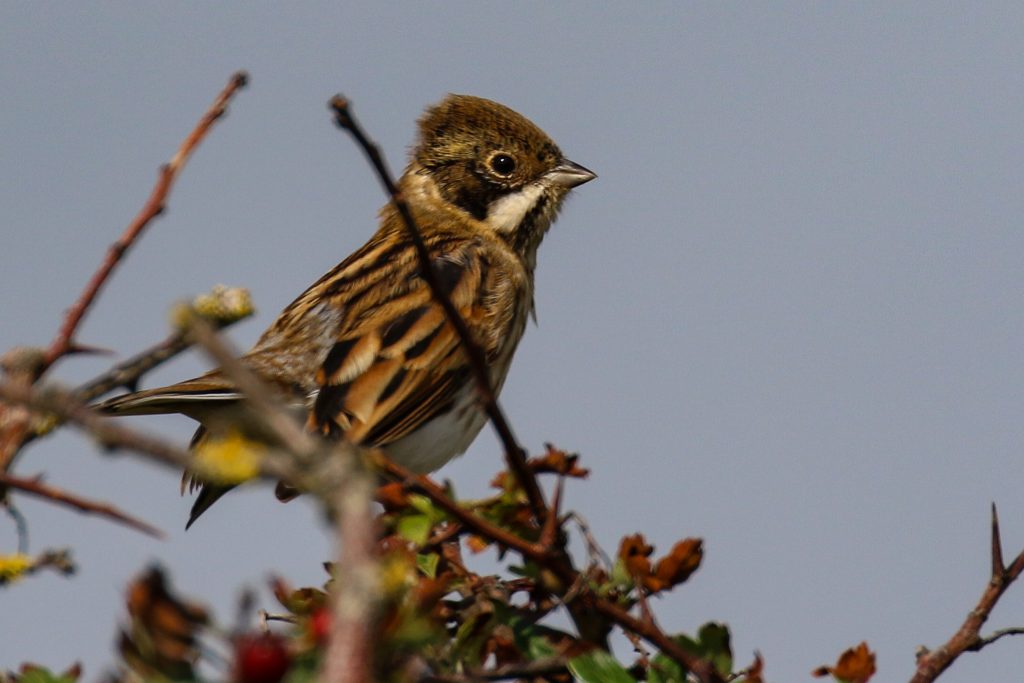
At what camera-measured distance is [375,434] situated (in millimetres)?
7195

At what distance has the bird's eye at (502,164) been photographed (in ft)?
31.2

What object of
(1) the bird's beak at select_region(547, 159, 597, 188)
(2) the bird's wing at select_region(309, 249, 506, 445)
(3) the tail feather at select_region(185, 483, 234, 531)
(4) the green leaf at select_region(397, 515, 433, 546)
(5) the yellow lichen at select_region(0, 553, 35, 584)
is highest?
(1) the bird's beak at select_region(547, 159, 597, 188)

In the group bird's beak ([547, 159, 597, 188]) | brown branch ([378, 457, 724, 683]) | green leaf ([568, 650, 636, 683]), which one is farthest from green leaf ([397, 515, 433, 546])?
bird's beak ([547, 159, 597, 188])

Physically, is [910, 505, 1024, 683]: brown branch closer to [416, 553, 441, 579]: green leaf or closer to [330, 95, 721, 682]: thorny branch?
[330, 95, 721, 682]: thorny branch

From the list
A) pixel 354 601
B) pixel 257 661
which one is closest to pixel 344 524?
pixel 354 601

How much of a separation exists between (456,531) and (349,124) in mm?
2040

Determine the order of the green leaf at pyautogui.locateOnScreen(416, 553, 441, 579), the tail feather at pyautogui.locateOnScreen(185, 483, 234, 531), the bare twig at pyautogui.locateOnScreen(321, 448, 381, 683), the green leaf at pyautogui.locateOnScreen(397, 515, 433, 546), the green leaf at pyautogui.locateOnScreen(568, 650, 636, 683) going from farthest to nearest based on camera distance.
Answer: the tail feather at pyautogui.locateOnScreen(185, 483, 234, 531), the green leaf at pyautogui.locateOnScreen(416, 553, 441, 579), the green leaf at pyautogui.locateOnScreen(397, 515, 433, 546), the green leaf at pyautogui.locateOnScreen(568, 650, 636, 683), the bare twig at pyautogui.locateOnScreen(321, 448, 381, 683)

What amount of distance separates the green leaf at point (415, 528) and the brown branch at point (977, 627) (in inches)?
51.2

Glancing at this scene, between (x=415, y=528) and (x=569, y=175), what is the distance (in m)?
5.79

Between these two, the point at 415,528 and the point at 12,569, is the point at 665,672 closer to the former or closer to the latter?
the point at 415,528

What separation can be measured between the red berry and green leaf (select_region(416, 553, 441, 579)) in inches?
97.8

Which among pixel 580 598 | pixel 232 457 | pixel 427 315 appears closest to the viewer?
pixel 232 457

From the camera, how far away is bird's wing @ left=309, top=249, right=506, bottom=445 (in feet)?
23.2

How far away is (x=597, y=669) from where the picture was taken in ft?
11.9
